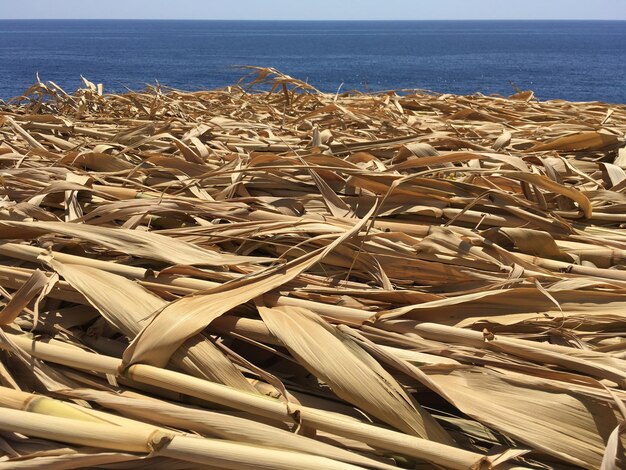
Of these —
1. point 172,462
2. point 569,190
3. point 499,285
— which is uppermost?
point 569,190

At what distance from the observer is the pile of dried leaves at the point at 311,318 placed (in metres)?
0.88

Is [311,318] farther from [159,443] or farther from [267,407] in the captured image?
[159,443]

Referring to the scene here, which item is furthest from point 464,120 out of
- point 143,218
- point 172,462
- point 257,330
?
point 172,462

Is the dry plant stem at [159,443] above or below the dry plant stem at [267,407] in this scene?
below

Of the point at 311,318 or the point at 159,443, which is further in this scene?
the point at 311,318

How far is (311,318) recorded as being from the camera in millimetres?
1060

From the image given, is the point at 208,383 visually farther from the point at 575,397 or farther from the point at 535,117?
the point at 535,117

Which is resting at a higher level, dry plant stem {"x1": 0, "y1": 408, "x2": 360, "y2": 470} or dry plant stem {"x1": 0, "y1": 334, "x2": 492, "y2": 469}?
dry plant stem {"x1": 0, "y1": 334, "x2": 492, "y2": 469}

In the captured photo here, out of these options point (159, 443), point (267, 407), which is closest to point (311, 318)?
point (267, 407)

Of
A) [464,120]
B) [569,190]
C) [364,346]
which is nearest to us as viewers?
[364,346]

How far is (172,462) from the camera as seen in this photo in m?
0.87

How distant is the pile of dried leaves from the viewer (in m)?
0.88

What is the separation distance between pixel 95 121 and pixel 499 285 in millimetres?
2190

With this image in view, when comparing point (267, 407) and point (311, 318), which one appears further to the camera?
point (311, 318)
